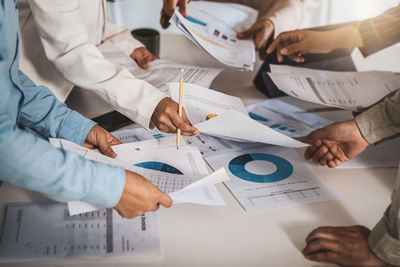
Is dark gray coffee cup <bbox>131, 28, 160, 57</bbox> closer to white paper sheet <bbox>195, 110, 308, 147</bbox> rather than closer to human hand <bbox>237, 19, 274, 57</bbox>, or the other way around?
human hand <bbox>237, 19, 274, 57</bbox>

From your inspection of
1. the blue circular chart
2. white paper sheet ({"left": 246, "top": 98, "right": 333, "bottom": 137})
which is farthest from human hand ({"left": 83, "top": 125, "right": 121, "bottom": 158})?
white paper sheet ({"left": 246, "top": 98, "right": 333, "bottom": 137})

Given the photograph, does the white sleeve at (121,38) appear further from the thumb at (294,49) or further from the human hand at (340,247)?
the human hand at (340,247)

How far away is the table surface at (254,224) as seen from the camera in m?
0.65

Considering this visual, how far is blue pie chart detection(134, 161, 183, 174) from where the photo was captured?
2.60 ft

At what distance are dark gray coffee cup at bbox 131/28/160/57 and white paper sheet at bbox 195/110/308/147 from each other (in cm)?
63

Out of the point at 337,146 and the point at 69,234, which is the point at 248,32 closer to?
the point at 337,146

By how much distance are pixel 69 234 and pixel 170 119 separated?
1.10 ft

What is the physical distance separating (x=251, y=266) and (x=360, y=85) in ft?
2.38

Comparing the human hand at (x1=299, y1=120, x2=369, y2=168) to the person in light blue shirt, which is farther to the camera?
the human hand at (x1=299, y1=120, x2=369, y2=168)

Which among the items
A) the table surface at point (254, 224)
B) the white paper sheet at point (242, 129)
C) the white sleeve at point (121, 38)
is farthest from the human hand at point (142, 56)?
the table surface at point (254, 224)

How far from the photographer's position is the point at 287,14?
1433mm

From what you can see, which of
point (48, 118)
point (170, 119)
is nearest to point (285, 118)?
point (170, 119)

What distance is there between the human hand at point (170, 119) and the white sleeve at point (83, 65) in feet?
0.06

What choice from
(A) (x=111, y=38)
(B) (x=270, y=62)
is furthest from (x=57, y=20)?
(B) (x=270, y=62)
